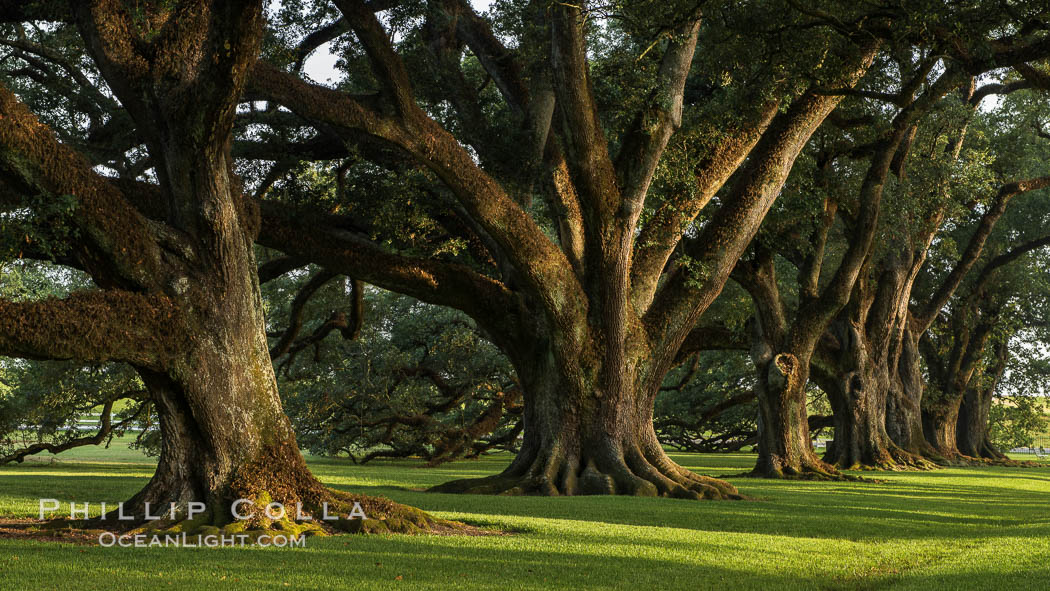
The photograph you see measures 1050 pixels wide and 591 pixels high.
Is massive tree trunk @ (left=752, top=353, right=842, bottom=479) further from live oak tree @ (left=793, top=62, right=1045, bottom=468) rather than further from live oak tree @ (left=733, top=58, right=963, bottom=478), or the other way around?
live oak tree @ (left=793, top=62, right=1045, bottom=468)

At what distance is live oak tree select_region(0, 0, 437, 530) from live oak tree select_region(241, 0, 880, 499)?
11.0ft

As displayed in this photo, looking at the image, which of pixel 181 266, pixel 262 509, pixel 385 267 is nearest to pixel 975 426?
pixel 385 267

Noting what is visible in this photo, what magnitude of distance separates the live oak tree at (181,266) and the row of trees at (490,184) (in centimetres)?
3

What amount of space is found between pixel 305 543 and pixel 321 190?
8902 millimetres

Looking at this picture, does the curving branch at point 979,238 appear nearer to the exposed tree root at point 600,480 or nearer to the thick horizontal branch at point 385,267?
the exposed tree root at point 600,480

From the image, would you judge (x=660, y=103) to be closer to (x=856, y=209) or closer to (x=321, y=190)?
(x=321, y=190)

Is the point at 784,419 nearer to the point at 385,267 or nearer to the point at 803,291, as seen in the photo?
the point at 803,291

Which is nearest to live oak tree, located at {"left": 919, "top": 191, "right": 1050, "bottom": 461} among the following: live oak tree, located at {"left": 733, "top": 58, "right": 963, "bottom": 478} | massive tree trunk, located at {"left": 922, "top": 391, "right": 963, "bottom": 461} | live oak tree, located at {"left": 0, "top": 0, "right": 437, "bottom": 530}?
massive tree trunk, located at {"left": 922, "top": 391, "right": 963, "bottom": 461}

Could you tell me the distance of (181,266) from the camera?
8.34 metres

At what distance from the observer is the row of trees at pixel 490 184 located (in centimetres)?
811

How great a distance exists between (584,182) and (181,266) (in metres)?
6.80

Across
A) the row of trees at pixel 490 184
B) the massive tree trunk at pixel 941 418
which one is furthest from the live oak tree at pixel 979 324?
the row of trees at pixel 490 184

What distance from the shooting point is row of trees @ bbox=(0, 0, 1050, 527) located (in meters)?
8.11

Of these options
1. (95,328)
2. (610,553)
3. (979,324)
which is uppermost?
(979,324)
